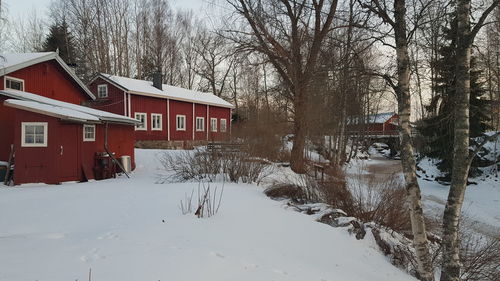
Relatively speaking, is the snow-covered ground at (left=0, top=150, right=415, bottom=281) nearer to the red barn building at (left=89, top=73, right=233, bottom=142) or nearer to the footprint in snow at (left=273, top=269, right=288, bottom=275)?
the footprint in snow at (left=273, top=269, right=288, bottom=275)

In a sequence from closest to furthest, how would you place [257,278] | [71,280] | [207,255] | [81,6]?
[71,280] < [257,278] < [207,255] < [81,6]

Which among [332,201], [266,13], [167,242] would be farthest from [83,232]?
[266,13]

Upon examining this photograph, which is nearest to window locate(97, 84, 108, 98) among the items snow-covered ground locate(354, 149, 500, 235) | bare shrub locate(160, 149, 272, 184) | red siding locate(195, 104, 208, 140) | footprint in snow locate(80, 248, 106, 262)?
red siding locate(195, 104, 208, 140)

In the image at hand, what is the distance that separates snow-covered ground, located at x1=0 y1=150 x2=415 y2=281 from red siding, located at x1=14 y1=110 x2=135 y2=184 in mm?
4753

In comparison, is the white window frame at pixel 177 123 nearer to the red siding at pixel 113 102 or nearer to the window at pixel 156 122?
the window at pixel 156 122

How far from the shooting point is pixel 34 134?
42.0 ft

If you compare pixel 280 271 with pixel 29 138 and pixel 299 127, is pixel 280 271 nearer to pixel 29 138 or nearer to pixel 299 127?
pixel 299 127

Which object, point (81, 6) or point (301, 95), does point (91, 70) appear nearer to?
point (81, 6)

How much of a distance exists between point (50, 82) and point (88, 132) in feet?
17.2

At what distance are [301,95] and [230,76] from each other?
30204mm

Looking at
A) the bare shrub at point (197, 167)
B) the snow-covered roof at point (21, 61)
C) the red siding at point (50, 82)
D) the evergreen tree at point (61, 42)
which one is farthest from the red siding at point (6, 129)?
the evergreen tree at point (61, 42)

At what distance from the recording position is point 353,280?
459cm

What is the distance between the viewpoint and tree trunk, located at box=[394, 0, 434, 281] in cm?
511

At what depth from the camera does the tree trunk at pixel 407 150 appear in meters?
5.11
